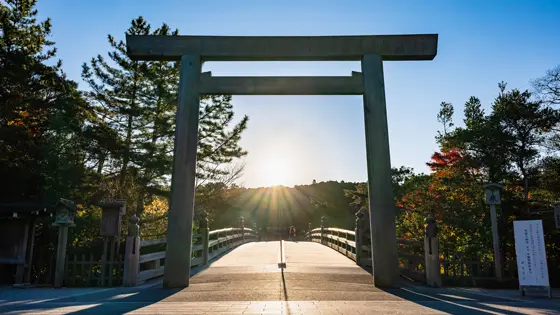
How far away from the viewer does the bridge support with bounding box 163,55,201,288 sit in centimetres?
708

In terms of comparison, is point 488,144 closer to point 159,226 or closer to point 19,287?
point 159,226

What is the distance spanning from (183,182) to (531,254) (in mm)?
6632

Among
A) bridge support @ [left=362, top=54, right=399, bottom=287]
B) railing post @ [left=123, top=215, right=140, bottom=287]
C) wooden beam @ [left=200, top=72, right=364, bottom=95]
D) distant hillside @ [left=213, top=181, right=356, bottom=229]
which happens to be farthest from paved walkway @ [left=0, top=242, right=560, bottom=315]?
distant hillside @ [left=213, top=181, right=356, bottom=229]

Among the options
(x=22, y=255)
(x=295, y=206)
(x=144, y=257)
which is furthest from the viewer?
(x=295, y=206)

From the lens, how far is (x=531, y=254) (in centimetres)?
646

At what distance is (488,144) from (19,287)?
55.7 feet

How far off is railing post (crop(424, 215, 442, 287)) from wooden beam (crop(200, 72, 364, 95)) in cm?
325

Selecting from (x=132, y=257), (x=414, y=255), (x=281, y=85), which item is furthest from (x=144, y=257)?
(x=414, y=255)

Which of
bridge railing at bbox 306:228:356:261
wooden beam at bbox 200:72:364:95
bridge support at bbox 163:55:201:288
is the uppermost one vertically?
wooden beam at bbox 200:72:364:95

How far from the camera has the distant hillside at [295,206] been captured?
39219 mm

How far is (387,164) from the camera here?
7.44m

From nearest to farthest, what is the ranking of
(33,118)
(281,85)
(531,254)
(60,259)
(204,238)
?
(531,254)
(60,259)
(281,85)
(204,238)
(33,118)

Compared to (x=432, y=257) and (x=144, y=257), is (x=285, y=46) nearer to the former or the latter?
(x=432, y=257)

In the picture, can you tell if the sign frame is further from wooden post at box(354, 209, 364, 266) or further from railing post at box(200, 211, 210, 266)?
railing post at box(200, 211, 210, 266)
